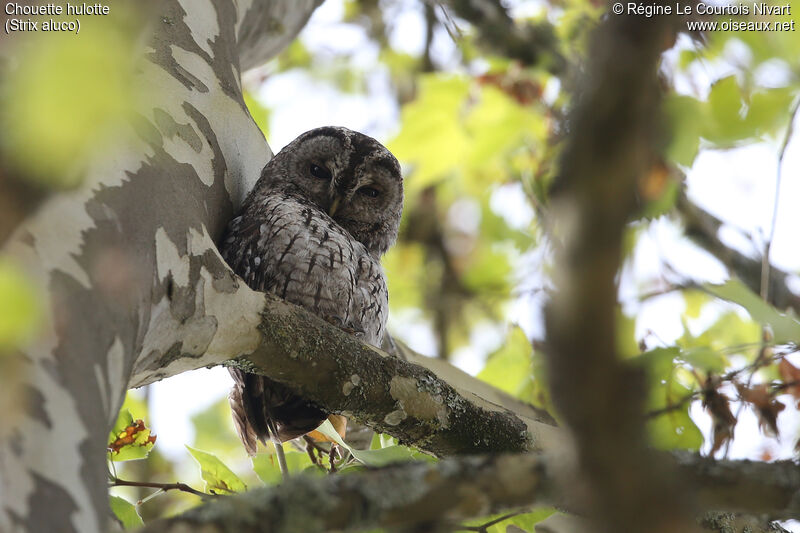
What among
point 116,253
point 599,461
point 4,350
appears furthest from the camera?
point 116,253

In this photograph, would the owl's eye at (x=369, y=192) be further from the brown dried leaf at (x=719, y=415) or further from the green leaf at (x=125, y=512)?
the green leaf at (x=125, y=512)

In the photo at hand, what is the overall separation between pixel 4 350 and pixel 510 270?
5.82 m

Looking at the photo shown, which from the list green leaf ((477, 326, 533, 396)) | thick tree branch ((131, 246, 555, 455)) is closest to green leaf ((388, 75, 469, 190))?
green leaf ((477, 326, 533, 396))

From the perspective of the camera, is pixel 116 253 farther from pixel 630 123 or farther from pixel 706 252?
pixel 706 252

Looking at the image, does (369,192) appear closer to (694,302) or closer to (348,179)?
(348,179)

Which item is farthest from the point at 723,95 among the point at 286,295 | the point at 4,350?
the point at 4,350

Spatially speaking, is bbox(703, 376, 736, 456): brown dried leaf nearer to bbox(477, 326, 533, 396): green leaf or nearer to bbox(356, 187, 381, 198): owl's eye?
bbox(477, 326, 533, 396): green leaf

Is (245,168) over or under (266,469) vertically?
over

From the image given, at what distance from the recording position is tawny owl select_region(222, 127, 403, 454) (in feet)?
8.52

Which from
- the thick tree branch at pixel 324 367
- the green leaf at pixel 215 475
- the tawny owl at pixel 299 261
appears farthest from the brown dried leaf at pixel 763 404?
the green leaf at pixel 215 475

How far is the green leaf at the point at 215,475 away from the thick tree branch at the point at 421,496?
131cm

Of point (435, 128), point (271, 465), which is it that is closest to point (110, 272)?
A: point (271, 465)

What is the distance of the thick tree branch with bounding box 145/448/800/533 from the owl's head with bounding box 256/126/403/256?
2.24 metres

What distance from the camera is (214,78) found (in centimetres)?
265
